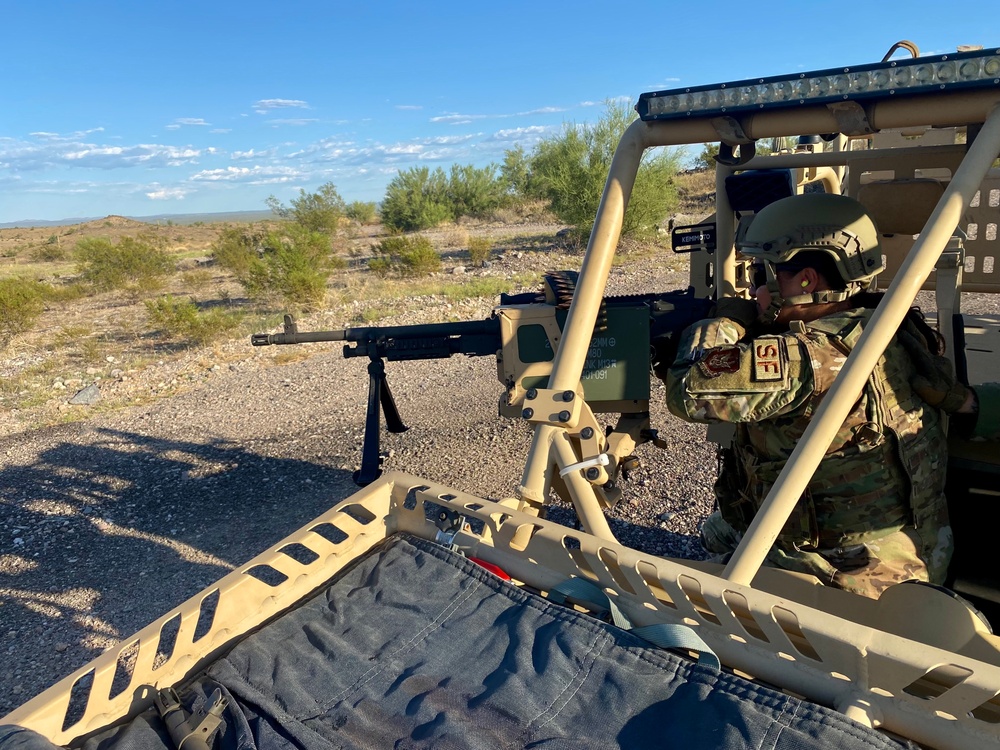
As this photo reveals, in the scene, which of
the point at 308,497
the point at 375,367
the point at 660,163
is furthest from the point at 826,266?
the point at 660,163

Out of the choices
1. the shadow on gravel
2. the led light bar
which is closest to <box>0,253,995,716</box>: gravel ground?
the shadow on gravel

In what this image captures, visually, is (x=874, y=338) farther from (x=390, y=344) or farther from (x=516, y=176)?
(x=516, y=176)

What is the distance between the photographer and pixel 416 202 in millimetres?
29062

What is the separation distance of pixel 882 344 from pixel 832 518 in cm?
86

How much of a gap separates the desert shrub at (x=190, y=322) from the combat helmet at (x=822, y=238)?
8.78 meters

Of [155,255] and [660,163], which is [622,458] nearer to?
[660,163]

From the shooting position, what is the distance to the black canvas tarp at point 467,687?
3.94 ft

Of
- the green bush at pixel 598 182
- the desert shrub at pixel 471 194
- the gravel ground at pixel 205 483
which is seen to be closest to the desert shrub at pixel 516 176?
the desert shrub at pixel 471 194

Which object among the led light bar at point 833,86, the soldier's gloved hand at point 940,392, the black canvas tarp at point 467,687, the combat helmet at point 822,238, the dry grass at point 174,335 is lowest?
the dry grass at point 174,335

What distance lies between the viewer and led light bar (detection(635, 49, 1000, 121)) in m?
1.52

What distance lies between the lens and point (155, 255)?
59.4 feet

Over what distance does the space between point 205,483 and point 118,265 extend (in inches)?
564

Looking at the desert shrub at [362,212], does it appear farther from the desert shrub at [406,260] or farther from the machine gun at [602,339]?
the machine gun at [602,339]

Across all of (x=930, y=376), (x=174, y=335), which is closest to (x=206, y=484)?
(x=930, y=376)
